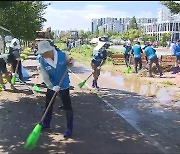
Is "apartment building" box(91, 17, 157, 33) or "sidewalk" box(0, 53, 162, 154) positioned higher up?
"apartment building" box(91, 17, 157, 33)

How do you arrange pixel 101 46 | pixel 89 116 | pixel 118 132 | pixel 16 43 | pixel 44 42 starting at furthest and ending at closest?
1. pixel 16 43
2. pixel 101 46
3. pixel 89 116
4. pixel 118 132
5. pixel 44 42

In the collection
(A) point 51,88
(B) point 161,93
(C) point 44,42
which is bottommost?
(B) point 161,93

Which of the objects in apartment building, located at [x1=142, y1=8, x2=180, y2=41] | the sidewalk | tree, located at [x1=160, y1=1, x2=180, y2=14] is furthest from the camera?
apartment building, located at [x1=142, y1=8, x2=180, y2=41]

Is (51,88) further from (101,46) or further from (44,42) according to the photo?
(101,46)

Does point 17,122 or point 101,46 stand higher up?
point 101,46

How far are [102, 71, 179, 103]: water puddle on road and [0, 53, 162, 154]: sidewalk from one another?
2448 mm

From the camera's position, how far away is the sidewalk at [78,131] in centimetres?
564

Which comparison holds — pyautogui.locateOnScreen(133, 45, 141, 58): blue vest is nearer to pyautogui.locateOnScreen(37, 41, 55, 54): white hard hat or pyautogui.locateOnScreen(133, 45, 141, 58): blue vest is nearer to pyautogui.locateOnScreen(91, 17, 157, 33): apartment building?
pyautogui.locateOnScreen(37, 41, 55, 54): white hard hat

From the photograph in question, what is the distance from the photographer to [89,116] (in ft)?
26.0

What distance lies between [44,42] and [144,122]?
293cm

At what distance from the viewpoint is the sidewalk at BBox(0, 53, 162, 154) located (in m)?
5.64

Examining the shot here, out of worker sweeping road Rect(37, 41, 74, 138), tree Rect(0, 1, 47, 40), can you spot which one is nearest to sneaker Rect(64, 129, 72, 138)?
worker sweeping road Rect(37, 41, 74, 138)

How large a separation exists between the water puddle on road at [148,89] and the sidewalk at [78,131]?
2448mm

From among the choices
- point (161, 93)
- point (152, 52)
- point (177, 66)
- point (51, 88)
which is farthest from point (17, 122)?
point (177, 66)
